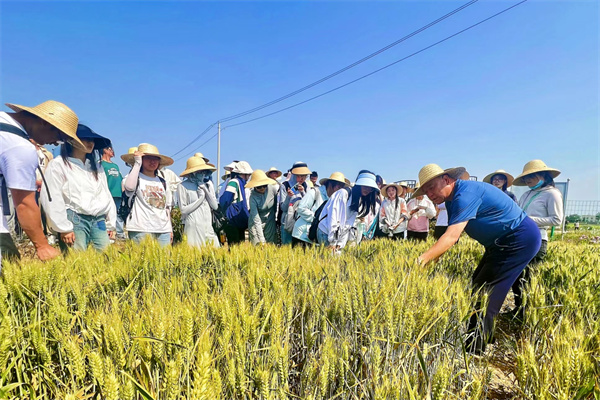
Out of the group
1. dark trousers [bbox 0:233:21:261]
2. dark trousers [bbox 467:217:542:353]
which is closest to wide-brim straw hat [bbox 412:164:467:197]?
dark trousers [bbox 467:217:542:353]

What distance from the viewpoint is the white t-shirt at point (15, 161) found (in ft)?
6.13

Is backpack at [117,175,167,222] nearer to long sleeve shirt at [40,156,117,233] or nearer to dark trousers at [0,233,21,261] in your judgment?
long sleeve shirt at [40,156,117,233]

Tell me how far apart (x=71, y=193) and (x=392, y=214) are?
5.61 meters

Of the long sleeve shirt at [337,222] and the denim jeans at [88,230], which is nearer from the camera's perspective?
the denim jeans at [88,230]

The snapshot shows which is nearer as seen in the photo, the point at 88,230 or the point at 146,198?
the point at 88,230

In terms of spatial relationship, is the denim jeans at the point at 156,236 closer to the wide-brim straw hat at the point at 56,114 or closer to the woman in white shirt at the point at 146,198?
the woman in white shirt at the point at 146,198

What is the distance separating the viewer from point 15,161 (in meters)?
1.89

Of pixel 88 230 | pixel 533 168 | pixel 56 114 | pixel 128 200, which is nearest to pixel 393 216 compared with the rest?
pixel 533 168

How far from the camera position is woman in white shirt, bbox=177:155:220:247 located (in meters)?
4.46

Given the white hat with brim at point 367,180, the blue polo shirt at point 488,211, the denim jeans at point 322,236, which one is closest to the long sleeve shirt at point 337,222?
the denim jeans at point 322,236

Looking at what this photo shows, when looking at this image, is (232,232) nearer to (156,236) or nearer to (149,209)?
(156,236)

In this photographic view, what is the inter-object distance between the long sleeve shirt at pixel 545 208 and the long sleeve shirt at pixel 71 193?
5.10 m

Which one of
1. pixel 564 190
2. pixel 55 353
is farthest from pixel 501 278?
pixel 564 190

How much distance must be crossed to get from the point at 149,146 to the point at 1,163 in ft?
7.68
